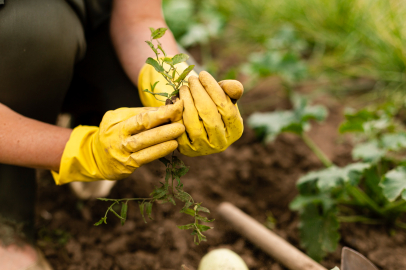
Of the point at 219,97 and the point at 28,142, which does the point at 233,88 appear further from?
the point at 28,142

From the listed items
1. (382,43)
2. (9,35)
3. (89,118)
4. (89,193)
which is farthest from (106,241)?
(382,43)

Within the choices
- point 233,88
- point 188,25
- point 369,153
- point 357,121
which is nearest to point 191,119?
point 233,88

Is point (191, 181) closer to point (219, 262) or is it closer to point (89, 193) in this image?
point (89, 193)

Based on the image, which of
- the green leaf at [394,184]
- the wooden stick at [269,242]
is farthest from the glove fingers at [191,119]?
the green leaf at [394,184]

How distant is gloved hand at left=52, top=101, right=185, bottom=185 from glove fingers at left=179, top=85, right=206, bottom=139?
0.06 ft

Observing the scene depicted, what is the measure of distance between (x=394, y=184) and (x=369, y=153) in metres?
0.24

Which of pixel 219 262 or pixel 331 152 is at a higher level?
pixel 219 262

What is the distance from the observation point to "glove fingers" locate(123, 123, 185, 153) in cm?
92

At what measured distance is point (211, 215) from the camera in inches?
61.3

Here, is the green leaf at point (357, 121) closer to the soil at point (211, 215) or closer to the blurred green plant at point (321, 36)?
the soil at point (211, 215)

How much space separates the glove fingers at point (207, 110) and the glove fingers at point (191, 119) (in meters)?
0.01

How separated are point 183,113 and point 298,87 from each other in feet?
6.02

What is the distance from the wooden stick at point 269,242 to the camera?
1.13 m

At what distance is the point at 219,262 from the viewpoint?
3.51ft
